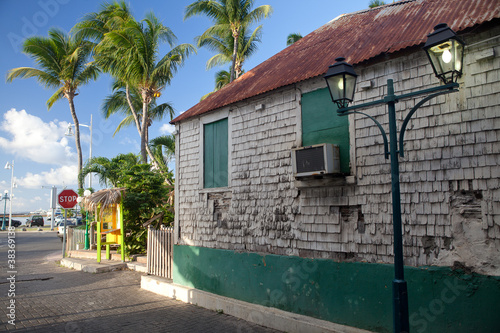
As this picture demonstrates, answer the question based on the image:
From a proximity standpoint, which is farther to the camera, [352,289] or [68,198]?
[68,198]

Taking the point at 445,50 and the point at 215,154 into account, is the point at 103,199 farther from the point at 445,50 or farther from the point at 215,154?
the point at 445,50

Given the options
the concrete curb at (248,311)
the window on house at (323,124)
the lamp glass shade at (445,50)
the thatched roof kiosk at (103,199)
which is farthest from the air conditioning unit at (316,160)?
the thatched roof kiosk at (103,199)

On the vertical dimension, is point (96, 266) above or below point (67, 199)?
below

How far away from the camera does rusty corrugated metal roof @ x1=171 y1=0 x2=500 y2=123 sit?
16.5 feet

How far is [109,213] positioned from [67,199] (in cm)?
269

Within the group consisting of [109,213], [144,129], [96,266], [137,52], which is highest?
[137,52]

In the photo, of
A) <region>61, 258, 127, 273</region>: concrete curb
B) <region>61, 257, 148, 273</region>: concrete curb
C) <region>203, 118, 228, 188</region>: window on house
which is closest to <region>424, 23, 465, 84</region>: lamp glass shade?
<region>203, 118, 228, 188</region>: window on house

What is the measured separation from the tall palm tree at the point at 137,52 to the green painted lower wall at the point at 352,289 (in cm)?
1270

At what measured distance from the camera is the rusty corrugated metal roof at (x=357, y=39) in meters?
5.03

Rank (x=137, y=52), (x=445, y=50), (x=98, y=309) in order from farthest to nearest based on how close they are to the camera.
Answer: (x=137, y=52) < (x=98, y=309) < (x=445, y=50)

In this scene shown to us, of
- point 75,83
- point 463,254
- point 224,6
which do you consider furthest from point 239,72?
point 463,254

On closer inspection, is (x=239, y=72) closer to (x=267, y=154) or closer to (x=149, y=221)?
(x=149, y=221)

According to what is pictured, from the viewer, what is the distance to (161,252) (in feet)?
Result: 31.4

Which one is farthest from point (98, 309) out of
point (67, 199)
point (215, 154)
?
point (67, 199)
